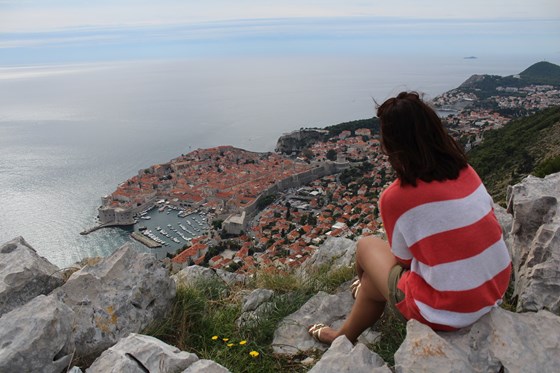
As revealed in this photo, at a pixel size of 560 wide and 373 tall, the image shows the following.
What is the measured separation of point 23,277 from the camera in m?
2.30

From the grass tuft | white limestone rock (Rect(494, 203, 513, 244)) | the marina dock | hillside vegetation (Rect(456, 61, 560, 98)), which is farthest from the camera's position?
hillside vegetation (Rect(456, 61, 560, 98))

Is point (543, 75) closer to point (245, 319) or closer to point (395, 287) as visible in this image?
point (245, 319)

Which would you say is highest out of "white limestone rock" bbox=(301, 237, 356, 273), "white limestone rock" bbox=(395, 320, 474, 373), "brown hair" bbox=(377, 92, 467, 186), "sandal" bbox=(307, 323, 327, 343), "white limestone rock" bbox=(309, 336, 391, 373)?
"brown hair" bbox=(377, 92, 467, 186)

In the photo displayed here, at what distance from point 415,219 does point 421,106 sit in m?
0.42

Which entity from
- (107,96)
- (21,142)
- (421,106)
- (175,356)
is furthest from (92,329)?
(107,96)

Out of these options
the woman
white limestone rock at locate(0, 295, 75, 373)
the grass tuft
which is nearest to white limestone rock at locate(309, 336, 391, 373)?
the woman

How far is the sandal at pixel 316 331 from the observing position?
2.17 metres

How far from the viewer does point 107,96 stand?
84.7 m

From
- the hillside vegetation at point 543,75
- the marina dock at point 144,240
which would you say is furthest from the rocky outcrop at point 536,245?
the hillside vegetation at point 543,75

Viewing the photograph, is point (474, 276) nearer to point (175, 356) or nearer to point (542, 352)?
point (542, 352)

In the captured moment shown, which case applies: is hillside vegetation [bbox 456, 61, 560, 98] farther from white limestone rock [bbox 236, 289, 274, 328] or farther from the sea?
white limestone rock [bbox 236, 289, 274, 328]

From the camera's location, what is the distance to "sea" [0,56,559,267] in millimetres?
20734

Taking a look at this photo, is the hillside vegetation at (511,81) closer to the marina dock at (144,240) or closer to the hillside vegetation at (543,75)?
the hillside vegetation at (543,75)

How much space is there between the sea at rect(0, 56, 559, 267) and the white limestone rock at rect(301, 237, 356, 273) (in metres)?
1.50
